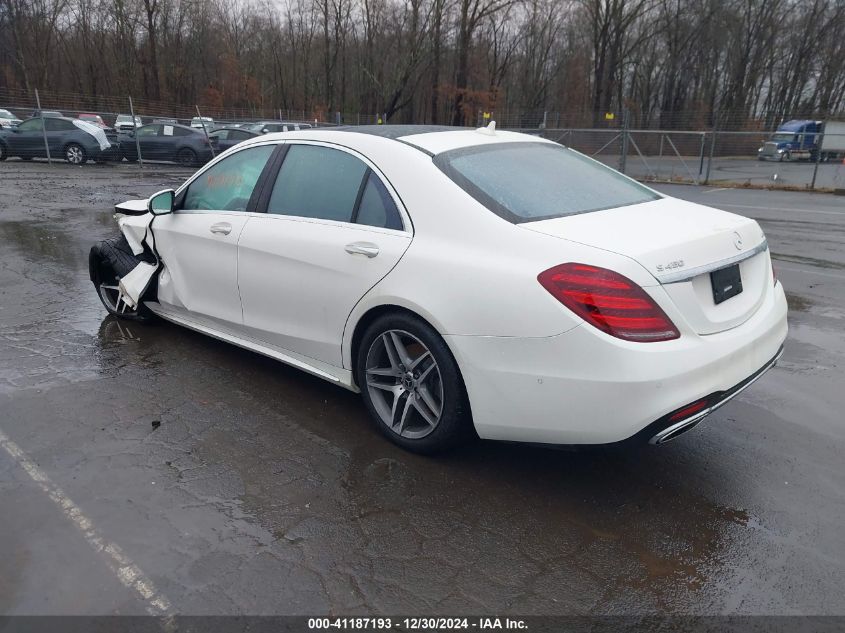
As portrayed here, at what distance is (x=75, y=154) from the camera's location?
69.6ft

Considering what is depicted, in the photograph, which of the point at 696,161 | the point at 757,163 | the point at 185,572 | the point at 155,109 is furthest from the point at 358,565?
the point at 155,109

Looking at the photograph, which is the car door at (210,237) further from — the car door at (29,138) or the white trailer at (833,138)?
the white trailer at (833,138)

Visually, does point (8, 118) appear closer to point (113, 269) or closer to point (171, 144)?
point (171, 144)

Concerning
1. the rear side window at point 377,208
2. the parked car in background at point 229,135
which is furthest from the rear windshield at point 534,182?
the parked car in background at point 229,135

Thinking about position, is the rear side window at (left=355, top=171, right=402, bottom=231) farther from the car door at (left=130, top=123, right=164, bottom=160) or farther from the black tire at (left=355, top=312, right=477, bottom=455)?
the car door at (left=130, top=123, right=164, bottom=160)

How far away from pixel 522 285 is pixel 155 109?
41838 mm

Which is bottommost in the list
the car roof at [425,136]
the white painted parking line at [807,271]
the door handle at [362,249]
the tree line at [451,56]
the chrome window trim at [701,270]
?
the white painted parking line at [807,271]

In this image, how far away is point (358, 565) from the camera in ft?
8.43

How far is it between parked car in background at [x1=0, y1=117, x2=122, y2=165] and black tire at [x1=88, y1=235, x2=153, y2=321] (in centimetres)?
1821

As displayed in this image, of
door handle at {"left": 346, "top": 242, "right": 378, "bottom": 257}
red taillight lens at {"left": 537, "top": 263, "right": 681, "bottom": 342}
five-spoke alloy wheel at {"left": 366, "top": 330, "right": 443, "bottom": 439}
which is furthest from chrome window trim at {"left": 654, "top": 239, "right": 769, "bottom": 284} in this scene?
door handle at {"left": 346, "top": 242, "right": 378, "bottom": 257}

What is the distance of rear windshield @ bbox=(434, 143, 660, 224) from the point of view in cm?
317

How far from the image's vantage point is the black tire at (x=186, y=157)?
2166 cm

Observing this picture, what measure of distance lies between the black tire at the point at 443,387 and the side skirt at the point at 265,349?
25 centimetres

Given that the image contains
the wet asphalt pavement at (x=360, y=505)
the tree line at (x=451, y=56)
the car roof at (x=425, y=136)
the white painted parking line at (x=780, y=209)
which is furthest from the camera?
the tree line at (x=451, y=56)
